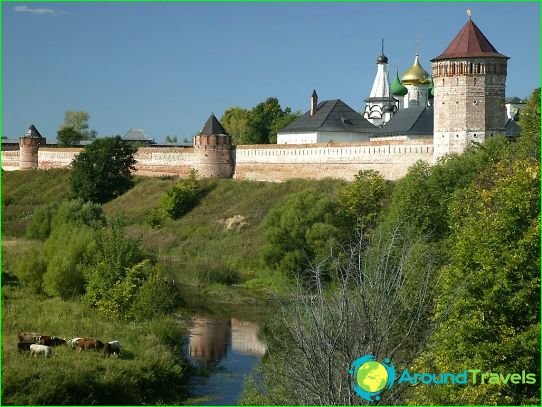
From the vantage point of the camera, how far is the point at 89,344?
16.5 meters

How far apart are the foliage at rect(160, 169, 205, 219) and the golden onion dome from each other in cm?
1287

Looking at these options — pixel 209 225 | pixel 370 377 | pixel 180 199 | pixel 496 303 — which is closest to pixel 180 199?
pixel 180 199

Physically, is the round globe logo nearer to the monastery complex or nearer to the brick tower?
the monastery complex

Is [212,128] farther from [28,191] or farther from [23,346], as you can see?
[23,346]

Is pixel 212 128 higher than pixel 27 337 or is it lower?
Answer: higher

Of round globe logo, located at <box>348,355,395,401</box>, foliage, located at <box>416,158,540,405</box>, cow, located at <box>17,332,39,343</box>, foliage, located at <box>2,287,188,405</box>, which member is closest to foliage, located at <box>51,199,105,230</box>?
foliage, located at <box>2,287,188,405</box>

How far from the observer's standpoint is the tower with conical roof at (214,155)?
4134 centimetres

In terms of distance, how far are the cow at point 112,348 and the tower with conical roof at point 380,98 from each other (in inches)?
1276

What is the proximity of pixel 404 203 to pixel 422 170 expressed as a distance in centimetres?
303

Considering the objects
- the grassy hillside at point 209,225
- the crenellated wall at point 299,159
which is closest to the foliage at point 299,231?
the grassy hillside at point 209,225

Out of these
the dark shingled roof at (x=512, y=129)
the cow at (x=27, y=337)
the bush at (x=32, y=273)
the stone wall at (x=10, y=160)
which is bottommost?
the cow at (x=27, y=337)

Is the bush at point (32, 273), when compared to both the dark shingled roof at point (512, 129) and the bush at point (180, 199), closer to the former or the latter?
the bush at point (180, 199)

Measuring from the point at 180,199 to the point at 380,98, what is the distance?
1515cm

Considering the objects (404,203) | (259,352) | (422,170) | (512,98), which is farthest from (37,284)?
(512,98)
